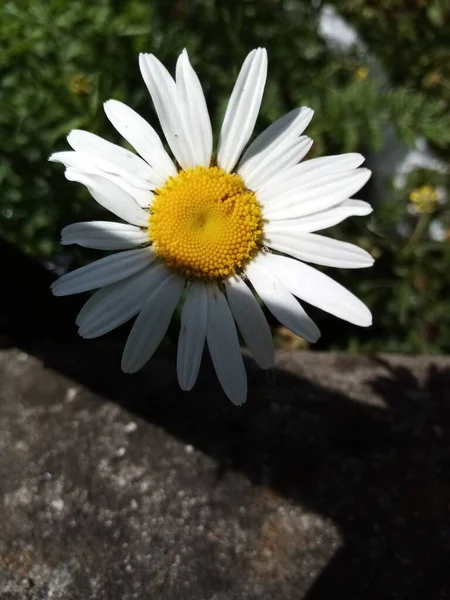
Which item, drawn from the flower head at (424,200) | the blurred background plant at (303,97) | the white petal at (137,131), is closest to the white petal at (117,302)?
the white petal at (137,131)

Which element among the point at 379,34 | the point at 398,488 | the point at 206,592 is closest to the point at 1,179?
the point at 206,592

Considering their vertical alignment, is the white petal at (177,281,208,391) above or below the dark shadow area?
above

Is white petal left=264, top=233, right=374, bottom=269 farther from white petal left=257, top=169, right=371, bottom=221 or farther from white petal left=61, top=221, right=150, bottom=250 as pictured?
white petal left=61, top=221, right=150, bottom=250

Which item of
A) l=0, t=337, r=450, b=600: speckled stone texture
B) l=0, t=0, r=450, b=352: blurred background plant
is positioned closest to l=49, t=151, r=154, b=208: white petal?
l=0, t=0, r=450, b=352: blurred background plant

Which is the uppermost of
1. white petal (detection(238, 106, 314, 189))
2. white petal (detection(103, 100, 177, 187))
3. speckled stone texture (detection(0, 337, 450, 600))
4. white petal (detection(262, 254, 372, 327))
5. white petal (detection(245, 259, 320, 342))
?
white petal (detection(238, 106, 314, 189))

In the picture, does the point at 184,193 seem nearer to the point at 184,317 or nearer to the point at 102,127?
the point at 184,317
